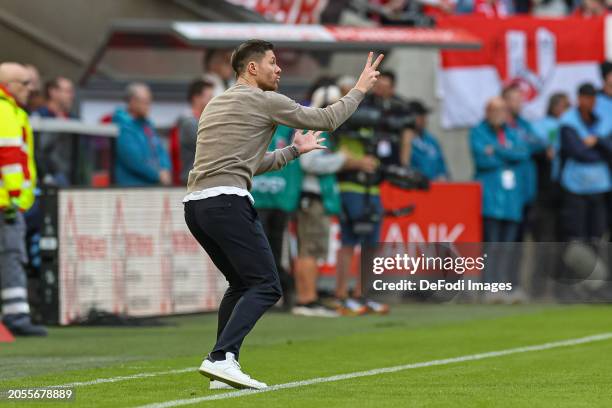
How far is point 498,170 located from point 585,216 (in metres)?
1.13

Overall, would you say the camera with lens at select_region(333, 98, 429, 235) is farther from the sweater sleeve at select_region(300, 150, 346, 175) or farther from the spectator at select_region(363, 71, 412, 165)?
the sweater sleeve at select_region(300, 150, 346, 175)

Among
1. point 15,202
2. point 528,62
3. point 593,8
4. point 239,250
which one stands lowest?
point 239,250

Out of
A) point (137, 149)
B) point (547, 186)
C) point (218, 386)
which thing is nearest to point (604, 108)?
point (547, 186)

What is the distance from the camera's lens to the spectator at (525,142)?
1958cm

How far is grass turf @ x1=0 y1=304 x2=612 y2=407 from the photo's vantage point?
9219 millimetres

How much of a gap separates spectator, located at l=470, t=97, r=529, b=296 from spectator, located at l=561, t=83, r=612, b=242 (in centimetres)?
51

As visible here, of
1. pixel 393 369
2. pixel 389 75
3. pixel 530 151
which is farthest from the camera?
pixel 530 151

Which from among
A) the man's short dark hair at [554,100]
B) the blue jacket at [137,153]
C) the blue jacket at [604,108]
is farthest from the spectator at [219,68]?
the man's short dark hair at [554,100]

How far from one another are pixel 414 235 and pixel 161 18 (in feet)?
17.2

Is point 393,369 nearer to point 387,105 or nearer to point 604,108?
point 387,105

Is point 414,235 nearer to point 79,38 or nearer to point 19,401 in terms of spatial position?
point 79,38

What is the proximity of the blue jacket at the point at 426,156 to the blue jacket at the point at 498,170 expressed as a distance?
0.80m

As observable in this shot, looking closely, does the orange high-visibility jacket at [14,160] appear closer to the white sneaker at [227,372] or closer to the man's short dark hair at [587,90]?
the white sneaker at [227,372]

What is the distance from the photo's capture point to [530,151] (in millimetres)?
19547
